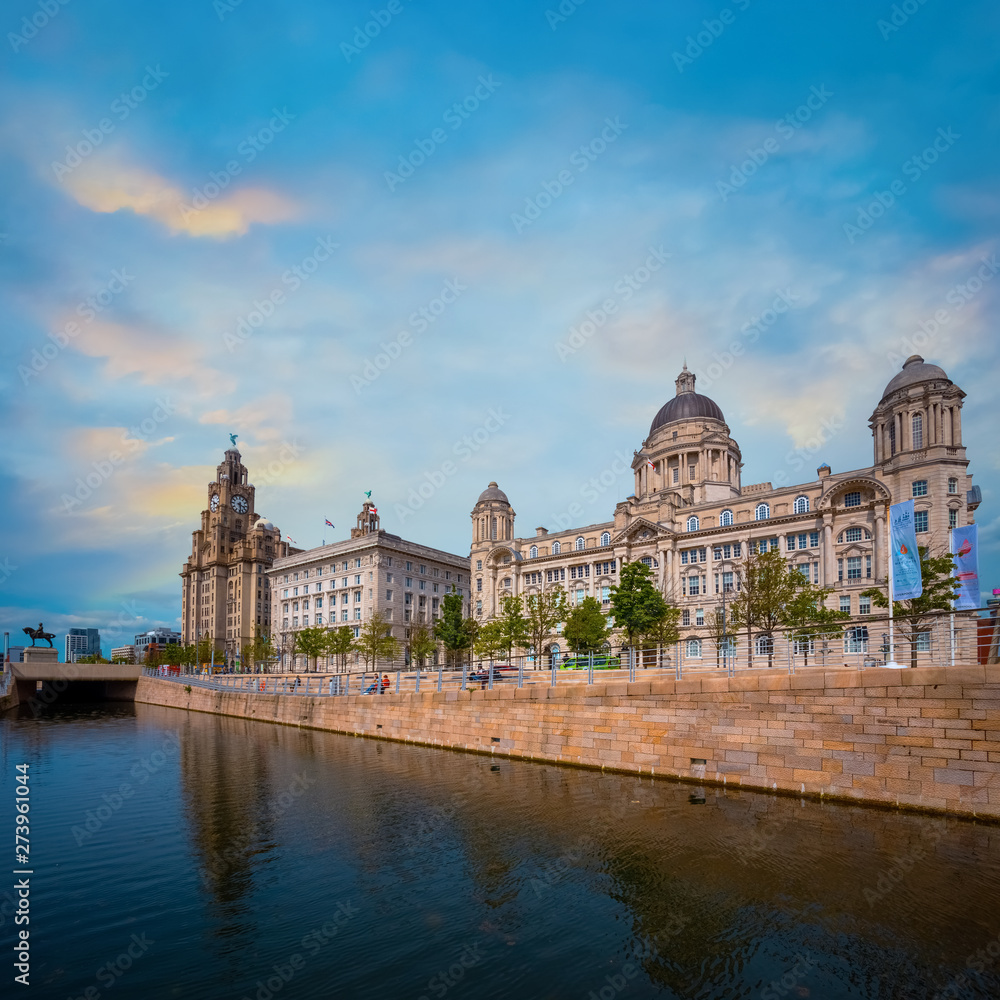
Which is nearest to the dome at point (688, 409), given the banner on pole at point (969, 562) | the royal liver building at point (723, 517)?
the royal liver building at point (723, 517)

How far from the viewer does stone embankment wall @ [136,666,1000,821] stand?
1614 centimetres

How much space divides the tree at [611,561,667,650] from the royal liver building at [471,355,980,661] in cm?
386

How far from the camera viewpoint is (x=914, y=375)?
63.8 meters

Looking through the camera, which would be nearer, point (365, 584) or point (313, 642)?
point (313, 642)

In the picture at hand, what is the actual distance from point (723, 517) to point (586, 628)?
26716mm

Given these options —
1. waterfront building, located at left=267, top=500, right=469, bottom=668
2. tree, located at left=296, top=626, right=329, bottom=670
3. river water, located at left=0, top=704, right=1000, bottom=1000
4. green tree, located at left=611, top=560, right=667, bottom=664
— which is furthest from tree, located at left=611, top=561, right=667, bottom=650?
waterfront building, located at left=267, top=500, right=469, bottom=668

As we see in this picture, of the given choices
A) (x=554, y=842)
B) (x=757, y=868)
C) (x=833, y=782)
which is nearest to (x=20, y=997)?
(x=554, y=842)

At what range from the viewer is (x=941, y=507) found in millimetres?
59594

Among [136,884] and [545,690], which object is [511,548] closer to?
[545,690]

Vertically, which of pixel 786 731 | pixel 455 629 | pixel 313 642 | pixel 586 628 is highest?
pixel 786 731

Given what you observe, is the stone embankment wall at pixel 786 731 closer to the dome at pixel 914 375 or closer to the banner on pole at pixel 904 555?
the banner on pole at pixel 904 555

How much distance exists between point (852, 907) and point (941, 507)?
5973cm

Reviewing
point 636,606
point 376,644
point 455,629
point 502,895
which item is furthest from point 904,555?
point 376,644

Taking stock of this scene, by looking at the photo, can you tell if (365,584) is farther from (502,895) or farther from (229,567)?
(502,895)
